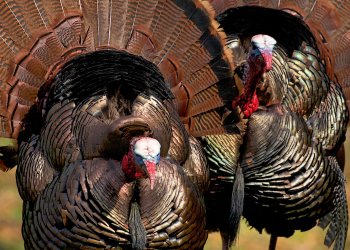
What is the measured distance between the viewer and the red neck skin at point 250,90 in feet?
22.1

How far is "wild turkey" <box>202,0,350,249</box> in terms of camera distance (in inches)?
269

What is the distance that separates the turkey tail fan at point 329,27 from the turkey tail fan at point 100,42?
0.95 metres

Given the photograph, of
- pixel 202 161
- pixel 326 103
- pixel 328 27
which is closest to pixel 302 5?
pixel 328 27

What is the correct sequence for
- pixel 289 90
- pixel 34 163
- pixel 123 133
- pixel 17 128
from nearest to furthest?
pixel 123 133
pixel 34 163
pixel 17 128
pixel 289 90

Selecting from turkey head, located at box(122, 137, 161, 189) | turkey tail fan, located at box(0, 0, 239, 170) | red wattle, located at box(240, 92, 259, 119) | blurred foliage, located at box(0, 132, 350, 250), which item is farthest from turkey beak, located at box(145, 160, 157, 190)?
blurred foliage, located at box(0, 132, 350, 250)

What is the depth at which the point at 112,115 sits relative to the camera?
599cm

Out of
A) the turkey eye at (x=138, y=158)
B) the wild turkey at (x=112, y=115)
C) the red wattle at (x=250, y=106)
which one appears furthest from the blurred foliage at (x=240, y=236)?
the turkey eye at (x=138, y=158)

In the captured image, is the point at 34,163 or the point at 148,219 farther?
the point at 34,163

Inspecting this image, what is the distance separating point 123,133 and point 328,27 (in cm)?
233

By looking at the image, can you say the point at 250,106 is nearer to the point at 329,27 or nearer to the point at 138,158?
the point at 329,27

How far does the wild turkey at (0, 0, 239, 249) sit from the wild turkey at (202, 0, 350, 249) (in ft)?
0.65

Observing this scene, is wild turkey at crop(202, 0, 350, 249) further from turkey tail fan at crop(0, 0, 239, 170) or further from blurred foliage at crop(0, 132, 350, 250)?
blurred foliage at crop(0, 132, 350, 250)

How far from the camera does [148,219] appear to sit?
573cm

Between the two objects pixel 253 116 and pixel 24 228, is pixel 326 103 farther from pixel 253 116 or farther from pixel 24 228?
pixel 24 228
